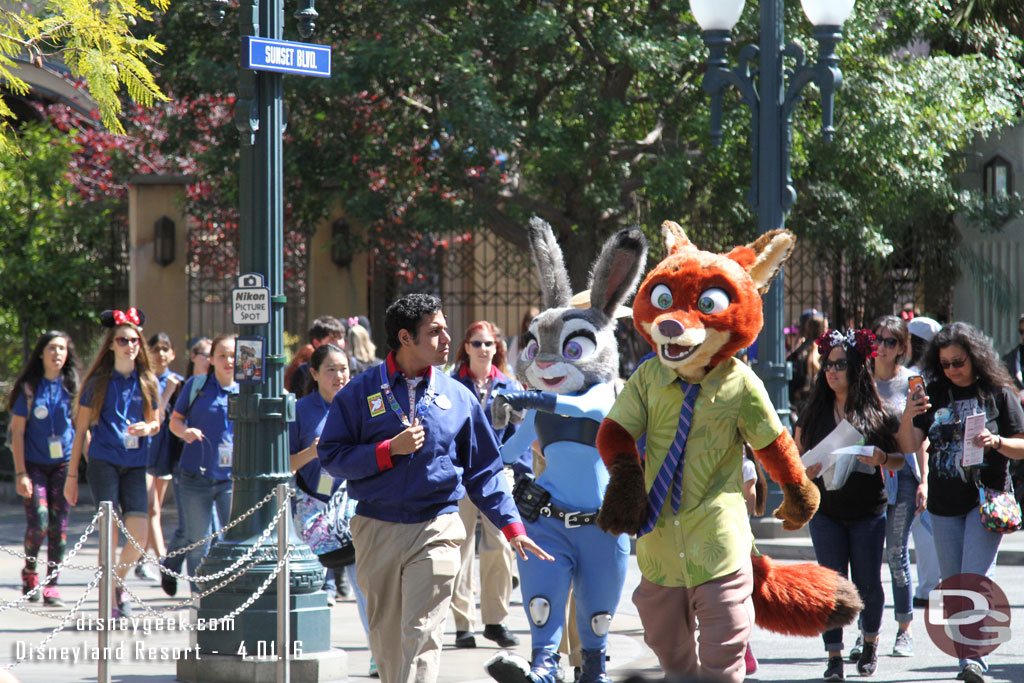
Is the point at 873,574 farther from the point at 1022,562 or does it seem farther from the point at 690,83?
the point at 690,83

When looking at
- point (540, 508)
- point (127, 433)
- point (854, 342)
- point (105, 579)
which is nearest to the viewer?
point (105, 579)

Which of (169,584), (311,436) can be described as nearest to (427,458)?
(311,436)

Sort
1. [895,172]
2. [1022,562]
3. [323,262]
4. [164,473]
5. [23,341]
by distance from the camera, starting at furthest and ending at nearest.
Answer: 1. [23,341]
2. [323,262]
3. [895,172]
4. [1022,562]
5. [164,473]

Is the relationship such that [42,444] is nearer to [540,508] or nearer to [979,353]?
[540,508]

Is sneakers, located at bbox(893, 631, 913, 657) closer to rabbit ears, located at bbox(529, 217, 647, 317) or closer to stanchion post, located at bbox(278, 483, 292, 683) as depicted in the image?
rabbit ears, located at bbox(529, 217, 647, 317)

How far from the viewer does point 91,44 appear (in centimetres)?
764

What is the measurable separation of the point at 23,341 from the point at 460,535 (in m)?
14.3

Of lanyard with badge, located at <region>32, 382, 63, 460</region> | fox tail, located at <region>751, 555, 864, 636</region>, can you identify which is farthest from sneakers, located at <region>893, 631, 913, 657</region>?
lanyard with badge, located at <region>32, 382, 63, 460</region>

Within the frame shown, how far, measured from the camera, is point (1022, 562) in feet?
36.7

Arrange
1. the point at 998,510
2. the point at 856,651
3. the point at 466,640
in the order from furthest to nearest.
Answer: the point at 466,640, the point at 856,651, the point at 998,510

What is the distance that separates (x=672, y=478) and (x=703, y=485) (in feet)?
0.40

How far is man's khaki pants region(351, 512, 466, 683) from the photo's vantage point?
5.35 m

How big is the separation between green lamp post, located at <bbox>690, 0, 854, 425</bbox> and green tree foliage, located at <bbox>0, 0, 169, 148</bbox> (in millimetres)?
5133

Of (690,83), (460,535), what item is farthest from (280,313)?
(690,83)
